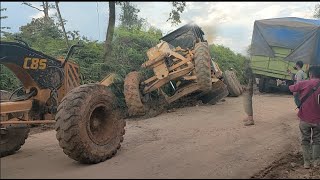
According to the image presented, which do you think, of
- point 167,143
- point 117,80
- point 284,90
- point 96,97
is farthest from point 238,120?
point 284,90

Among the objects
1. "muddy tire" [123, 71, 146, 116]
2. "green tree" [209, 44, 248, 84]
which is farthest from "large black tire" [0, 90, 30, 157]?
"green tree" [209, 44, 248, 84]

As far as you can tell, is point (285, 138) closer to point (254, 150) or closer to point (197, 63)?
point (254, 150)

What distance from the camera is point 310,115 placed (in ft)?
21.4

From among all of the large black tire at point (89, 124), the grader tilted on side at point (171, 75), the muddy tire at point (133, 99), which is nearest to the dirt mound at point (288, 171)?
the large black tire at point (89, 124)

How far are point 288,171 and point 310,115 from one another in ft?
3.49

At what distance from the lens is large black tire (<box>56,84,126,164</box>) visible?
18.3 ft

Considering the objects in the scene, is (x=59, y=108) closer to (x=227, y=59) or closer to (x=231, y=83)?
(x=231, y=83)

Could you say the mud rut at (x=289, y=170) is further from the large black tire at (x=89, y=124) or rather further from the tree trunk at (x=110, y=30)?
the tree trunk at (x=110, y=30)

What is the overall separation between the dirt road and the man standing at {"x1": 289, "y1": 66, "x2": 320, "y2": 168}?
502mm

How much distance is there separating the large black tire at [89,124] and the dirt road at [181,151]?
182 mm

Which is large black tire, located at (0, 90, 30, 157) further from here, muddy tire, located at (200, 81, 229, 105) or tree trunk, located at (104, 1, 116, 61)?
muddy tire, located at (200, 81, 229, 105)

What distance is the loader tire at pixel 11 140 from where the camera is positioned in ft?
21.6

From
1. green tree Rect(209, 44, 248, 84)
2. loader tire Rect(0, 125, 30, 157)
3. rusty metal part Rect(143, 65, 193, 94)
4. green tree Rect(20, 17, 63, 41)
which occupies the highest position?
green tree Rect(20, 17, 63, 41)

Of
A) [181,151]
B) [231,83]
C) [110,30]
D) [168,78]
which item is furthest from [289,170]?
[110,30]
